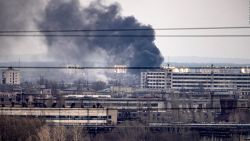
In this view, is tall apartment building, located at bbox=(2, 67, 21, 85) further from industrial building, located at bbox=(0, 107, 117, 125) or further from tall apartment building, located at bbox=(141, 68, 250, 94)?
industrial building, located at bbox=(0, 107, 117, 125)

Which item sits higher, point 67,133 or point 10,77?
point 10,77

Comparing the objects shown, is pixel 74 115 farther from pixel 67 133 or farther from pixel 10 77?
pixel 10 77

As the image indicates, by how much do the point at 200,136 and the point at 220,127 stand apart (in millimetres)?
904

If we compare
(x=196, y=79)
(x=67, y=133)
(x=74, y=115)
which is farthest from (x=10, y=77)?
(x=67, y=133)

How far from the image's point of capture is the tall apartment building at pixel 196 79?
35625 millimetres

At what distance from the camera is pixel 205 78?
121ft

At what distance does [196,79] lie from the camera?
121 ft

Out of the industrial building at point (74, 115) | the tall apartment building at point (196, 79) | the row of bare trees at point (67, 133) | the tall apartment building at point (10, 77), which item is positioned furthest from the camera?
the tall apartment building at point (196, 79)

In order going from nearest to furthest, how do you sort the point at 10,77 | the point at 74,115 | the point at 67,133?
the point at 67,133
the point at 74,115
the point at 10,77

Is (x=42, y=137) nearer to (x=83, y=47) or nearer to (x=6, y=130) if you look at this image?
(x=6, y=130)

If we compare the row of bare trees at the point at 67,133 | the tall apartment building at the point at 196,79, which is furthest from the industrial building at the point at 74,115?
the tall apartment building at the point at 196,79

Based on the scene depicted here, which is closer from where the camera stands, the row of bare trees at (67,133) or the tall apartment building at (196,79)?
the row of bare trees at (67,133)

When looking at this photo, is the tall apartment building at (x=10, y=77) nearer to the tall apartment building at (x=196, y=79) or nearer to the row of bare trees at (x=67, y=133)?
the tall apartment building at (x=196, y=79)

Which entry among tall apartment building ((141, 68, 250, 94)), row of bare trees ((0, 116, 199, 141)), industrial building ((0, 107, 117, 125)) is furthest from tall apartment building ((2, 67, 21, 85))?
row of bare trees ((0, 116, 199, 141))
